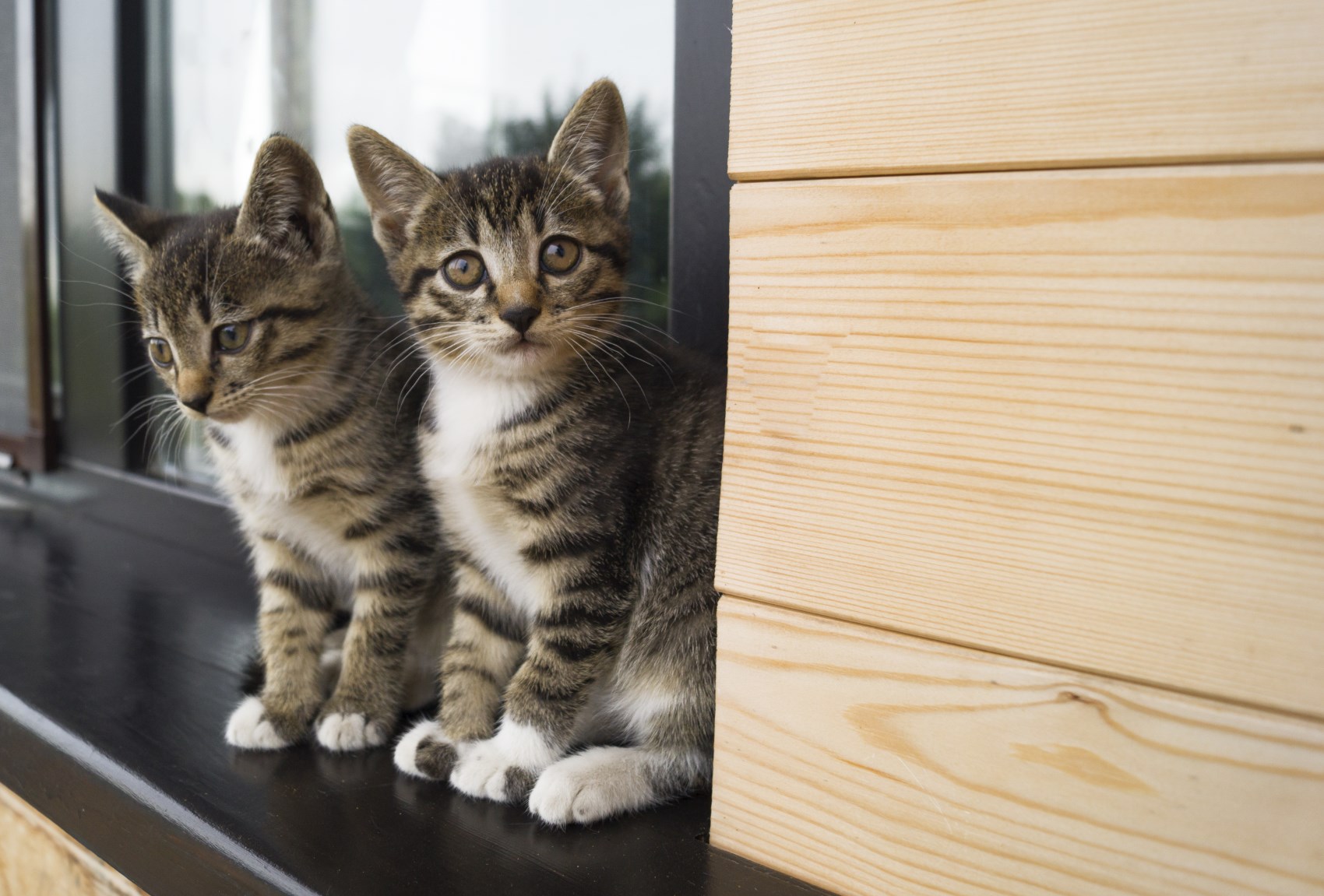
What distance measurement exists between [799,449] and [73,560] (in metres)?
1.80

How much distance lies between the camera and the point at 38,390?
225cm

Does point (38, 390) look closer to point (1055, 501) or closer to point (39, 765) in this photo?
point (39, 765)

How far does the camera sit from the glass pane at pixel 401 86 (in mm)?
1426

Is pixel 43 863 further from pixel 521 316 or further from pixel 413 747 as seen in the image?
pixel 521 316

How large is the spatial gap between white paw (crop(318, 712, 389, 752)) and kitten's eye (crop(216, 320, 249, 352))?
502mm

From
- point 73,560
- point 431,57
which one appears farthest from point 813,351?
point 73,560

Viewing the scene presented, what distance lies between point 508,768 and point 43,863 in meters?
0.66

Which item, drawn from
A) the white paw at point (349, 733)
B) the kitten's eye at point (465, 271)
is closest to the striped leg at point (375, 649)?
the white paw at point (349, 733)

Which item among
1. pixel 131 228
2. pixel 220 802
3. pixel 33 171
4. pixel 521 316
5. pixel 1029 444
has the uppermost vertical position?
pixel 33 171

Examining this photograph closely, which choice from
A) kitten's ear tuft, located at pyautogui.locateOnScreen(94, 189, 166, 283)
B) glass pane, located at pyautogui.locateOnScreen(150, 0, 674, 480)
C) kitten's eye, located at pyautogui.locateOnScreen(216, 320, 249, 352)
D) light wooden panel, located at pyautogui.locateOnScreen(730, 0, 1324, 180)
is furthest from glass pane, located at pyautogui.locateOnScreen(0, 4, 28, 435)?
light wooden panel, located at pyautogui.locateOnScreen(730, 0, 1324, 180)

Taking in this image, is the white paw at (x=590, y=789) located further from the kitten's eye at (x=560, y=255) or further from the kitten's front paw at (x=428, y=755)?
the kitten's eye at (x=560, y=255)

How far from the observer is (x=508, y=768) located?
105 centimetres

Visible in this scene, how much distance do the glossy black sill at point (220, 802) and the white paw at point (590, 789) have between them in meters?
0.02

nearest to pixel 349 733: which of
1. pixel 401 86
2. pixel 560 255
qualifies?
pixel 560 255
